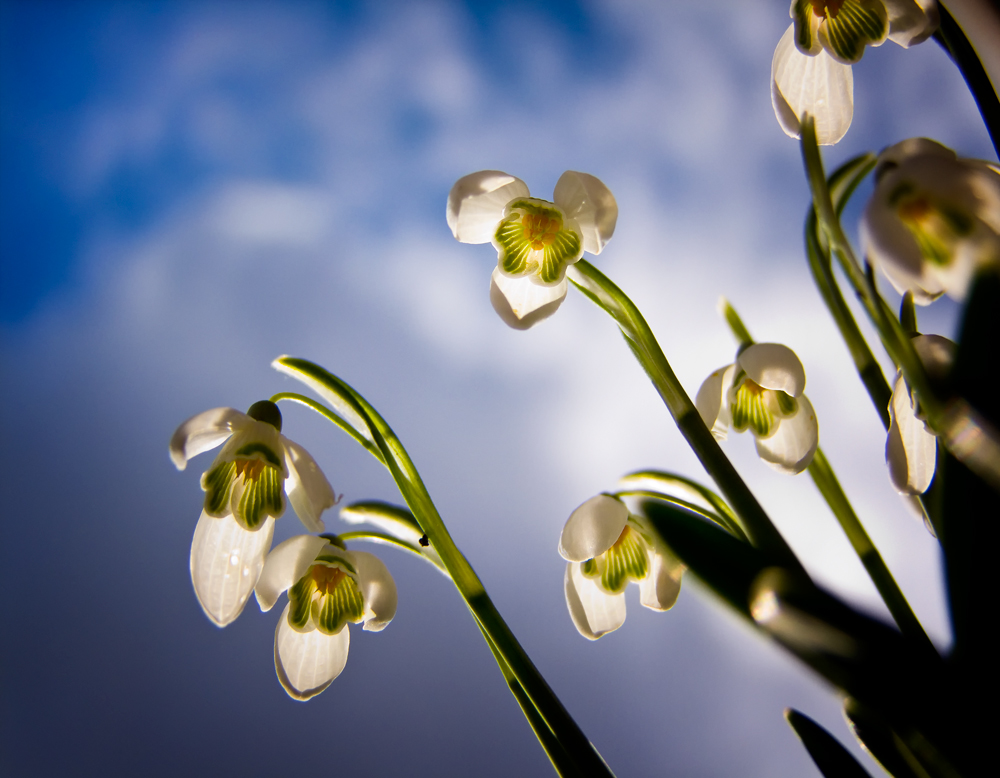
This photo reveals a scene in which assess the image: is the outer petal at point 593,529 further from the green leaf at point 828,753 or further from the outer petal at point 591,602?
the green leaf at point 828,753

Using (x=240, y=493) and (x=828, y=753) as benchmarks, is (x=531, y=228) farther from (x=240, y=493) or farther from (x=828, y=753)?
(x=828, y=753)

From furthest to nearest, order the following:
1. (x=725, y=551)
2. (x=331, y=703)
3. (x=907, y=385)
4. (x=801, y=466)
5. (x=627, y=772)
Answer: (x=331, y=703) → (x=627, y=772) → (x=801, y=466) → (x=907, y=385) → (x=725, y=551)

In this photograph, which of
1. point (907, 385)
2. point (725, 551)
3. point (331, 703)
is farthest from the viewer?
point (331, 703)

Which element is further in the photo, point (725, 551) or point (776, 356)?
point (776, 356)

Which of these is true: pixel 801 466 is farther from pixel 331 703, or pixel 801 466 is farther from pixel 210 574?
pixel 331 703

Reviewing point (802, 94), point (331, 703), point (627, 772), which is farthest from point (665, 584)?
point (331, 703)

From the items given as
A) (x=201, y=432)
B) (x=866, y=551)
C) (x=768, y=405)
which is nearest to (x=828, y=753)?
(x=866, y=551)

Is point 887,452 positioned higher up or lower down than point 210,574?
lower down

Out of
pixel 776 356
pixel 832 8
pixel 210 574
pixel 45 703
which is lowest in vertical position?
pixel 776 356
